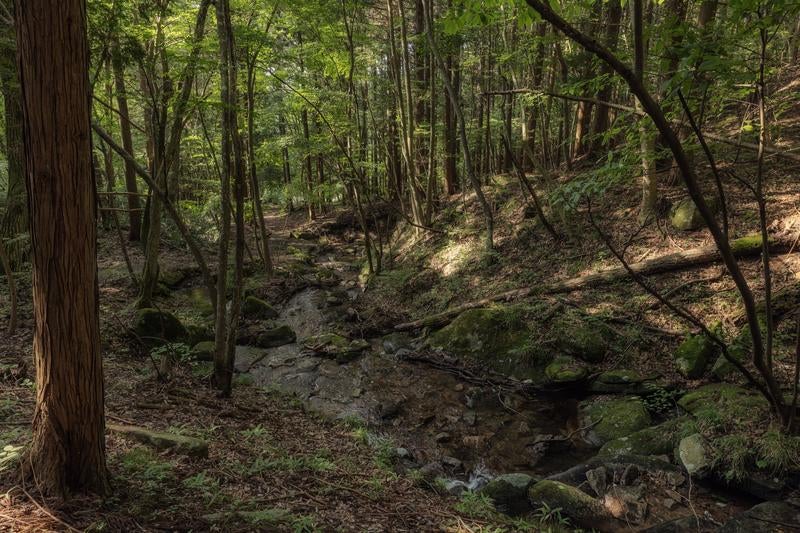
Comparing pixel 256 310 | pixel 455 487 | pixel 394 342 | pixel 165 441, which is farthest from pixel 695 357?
pixel 256 310

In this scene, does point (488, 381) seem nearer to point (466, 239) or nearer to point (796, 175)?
point (466, 239)

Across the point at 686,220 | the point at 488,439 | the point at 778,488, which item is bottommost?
the point at 488,439

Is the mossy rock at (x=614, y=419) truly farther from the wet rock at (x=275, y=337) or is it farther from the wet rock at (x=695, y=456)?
the wet rock at (x=275, y=337)

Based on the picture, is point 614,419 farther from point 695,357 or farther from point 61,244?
point 61,244

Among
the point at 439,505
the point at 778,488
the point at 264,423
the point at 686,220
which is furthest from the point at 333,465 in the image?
the point at 686,220

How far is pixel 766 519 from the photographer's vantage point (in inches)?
166

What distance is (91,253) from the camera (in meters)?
2.86

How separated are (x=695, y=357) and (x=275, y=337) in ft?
28.0

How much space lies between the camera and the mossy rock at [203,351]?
8.29 metres

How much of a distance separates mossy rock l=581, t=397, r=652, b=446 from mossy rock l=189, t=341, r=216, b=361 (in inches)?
259

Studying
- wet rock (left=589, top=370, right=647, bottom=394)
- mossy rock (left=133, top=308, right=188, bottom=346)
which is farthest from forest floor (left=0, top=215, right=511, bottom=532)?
wet rock (left=589, top=370, right=647, bottom=394)

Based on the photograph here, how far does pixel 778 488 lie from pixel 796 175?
7348 millimetres

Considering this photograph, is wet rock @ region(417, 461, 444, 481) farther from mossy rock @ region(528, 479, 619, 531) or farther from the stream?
mossy rock @ region(528, 479, 619, 531)

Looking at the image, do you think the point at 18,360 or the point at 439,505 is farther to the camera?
the point at 18,360
